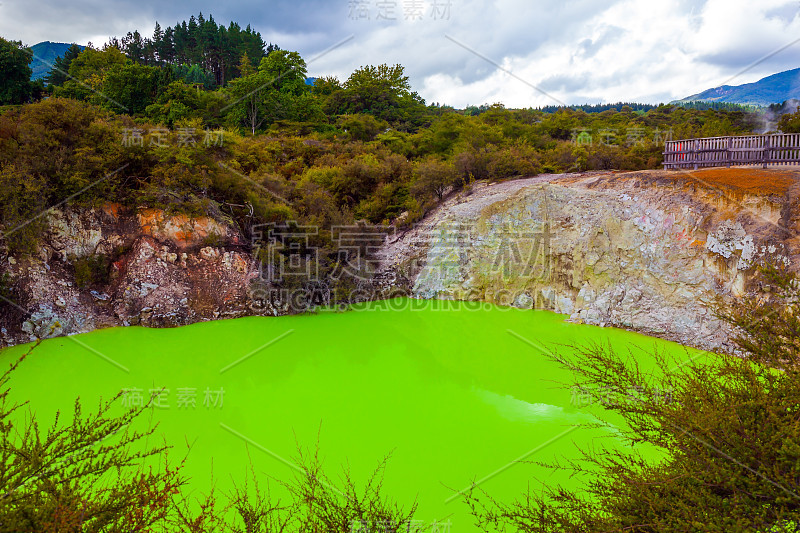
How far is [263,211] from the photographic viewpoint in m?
11.5

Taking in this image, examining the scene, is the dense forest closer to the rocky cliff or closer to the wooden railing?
the rocky cliff

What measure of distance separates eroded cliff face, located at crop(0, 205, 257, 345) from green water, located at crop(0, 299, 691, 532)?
50 cm

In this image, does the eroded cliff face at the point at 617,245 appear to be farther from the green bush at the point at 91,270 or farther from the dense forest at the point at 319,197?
the green bush at the point at 91,270

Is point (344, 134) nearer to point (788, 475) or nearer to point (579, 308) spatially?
point (579, 308)

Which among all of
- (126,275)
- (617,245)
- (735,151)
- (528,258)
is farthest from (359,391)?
(735,151)

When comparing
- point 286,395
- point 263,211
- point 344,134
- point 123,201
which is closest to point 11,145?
point 123,201

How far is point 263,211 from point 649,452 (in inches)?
376

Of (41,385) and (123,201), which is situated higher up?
(123,201)

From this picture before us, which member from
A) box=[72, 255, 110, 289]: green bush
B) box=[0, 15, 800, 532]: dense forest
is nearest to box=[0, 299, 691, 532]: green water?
box=[0, 15, 800, 532]: dense forest

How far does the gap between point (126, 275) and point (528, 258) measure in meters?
9.07

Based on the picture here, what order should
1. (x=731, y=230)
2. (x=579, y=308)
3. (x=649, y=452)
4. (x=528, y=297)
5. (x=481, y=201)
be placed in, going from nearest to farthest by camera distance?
(x=649, y=452) < (x=731, y=230) < (x=579, y=308) < (x=528, y=297) < (x=481, y=201)

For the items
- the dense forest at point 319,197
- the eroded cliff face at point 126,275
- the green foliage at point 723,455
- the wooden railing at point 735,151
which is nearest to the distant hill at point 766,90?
the dense forest at point 319,197

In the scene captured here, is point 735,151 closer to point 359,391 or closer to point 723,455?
point 359,391

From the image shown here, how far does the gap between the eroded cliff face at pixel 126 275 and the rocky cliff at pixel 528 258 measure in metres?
0.02
